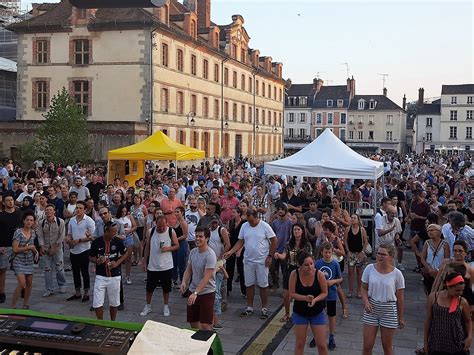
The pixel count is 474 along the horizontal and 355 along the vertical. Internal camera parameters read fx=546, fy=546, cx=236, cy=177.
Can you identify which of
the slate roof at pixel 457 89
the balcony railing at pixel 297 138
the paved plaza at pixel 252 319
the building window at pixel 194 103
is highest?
the slate roof at pixel 457 89

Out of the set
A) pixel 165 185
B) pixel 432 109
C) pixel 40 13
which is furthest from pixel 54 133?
pixel 432 109

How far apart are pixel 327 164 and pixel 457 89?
78936mm

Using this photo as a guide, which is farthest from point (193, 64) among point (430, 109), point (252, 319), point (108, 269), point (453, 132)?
point (453, 132)

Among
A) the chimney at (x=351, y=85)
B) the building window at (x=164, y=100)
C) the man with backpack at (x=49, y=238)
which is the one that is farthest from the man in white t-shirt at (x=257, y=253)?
the chimney at (x=351, y=85)

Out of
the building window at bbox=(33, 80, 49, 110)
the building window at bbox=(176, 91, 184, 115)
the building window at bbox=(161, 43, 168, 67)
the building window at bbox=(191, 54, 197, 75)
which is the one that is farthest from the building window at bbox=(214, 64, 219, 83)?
the building window at bbox=(33, 80, 49, 110)

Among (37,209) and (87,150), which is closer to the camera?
(37,209)

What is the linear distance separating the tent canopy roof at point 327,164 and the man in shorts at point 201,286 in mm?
7005

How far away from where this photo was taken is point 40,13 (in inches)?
1533

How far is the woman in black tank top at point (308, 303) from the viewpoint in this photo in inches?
240

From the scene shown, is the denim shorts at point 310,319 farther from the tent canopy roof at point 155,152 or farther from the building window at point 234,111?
the building window at point 234,111

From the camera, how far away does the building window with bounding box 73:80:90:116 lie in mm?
34688

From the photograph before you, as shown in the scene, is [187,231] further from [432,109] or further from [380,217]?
[432,109]

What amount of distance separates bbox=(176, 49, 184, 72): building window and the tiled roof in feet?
194

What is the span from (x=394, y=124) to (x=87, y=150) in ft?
213
